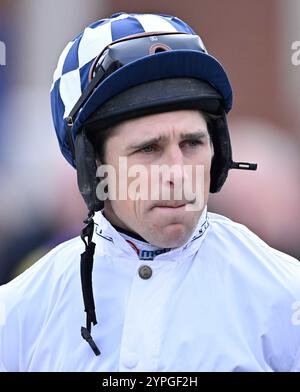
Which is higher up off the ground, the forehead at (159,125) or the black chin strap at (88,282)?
the forehead at (159,125)

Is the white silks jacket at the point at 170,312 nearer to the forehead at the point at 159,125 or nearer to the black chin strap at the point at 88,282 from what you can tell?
the black chin strap at the point at 88,282

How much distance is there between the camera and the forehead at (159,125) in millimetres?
1329

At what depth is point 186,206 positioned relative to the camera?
1.34 meters

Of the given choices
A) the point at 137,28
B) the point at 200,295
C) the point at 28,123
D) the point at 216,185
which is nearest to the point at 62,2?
the point at 28,123

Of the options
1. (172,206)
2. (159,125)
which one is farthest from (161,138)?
(172,206)

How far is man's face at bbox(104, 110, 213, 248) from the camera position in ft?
4.35

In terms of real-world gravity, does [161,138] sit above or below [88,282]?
above

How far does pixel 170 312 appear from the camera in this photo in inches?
56.1

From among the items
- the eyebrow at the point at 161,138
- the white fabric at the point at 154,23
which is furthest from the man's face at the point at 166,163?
the white fabric at the point at 154,23

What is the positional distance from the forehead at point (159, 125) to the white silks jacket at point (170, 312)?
0.25 meters

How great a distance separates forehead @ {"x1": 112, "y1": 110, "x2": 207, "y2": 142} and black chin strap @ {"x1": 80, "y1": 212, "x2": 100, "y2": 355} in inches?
8.1

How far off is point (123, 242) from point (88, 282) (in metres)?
0.12

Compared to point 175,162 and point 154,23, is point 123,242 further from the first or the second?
point 154,23

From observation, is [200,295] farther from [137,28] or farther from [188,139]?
[137,28]
